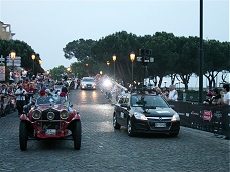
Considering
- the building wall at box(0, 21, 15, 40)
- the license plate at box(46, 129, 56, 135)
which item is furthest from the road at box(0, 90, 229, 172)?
the building wall at box(0, 21, 15, 40)

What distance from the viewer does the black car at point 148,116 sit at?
14570 mm

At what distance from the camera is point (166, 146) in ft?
41.8

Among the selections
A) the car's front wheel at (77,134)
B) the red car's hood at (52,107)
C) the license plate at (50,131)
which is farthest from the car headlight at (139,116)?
the license plate at (50,131)

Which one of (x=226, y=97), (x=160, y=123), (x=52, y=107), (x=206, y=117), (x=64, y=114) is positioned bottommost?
(x=160, y=123)

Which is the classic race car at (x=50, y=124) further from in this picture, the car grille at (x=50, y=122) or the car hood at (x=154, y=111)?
the car hood at (x=154, y=111)

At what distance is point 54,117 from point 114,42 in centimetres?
5675

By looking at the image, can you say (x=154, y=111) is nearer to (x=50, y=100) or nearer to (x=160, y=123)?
(x=160, y=123)

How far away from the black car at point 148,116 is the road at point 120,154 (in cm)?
36

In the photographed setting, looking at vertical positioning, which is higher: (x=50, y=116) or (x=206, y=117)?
(x=50, y=116)

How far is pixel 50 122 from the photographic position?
11758 millimetres

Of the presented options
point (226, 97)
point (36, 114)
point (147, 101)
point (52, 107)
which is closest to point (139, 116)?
point (147, 101)

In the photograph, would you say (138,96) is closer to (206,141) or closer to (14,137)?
(206,141)

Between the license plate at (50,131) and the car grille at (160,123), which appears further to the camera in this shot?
the car grille at (160,123)

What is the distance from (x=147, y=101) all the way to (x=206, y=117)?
236 cm
